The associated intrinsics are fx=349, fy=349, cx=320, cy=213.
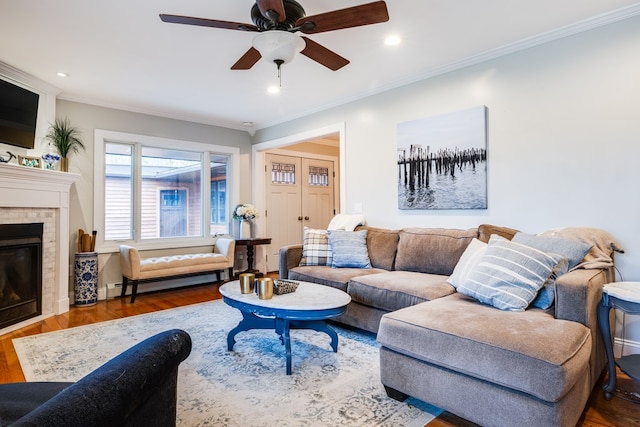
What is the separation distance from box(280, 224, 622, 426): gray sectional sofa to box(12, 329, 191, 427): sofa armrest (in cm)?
120

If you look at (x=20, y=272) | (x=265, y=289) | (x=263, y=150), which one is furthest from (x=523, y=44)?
(x=20, y=272)

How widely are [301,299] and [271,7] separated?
5.87 ft

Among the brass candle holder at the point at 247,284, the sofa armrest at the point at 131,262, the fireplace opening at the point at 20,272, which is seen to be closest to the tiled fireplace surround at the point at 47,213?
the fireplace opening at the point at 20,272

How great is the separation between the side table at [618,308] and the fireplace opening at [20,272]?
15.1 ft

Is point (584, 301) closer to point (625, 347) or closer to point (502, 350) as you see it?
point (502, 350)

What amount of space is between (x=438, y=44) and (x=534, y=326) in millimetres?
2336

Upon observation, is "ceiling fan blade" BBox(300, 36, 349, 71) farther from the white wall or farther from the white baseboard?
the white baseboard

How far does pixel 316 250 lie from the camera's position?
367 cm

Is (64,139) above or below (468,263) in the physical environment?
above

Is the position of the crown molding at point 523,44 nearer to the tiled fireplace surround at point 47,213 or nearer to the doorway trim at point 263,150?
the doorway trim at point 263,150

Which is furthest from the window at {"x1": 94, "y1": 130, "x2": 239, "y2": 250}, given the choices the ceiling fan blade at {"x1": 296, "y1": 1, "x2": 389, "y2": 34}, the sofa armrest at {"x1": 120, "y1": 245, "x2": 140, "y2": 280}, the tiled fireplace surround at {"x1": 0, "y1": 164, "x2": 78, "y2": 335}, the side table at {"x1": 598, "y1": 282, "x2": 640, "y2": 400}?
the side table at {"x1": 598, "y1": 282, "x2": 640, "y2": 400}

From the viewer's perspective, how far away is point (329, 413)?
184 cm

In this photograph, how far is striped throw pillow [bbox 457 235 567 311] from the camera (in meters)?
2.04

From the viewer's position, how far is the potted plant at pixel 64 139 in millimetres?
3878
